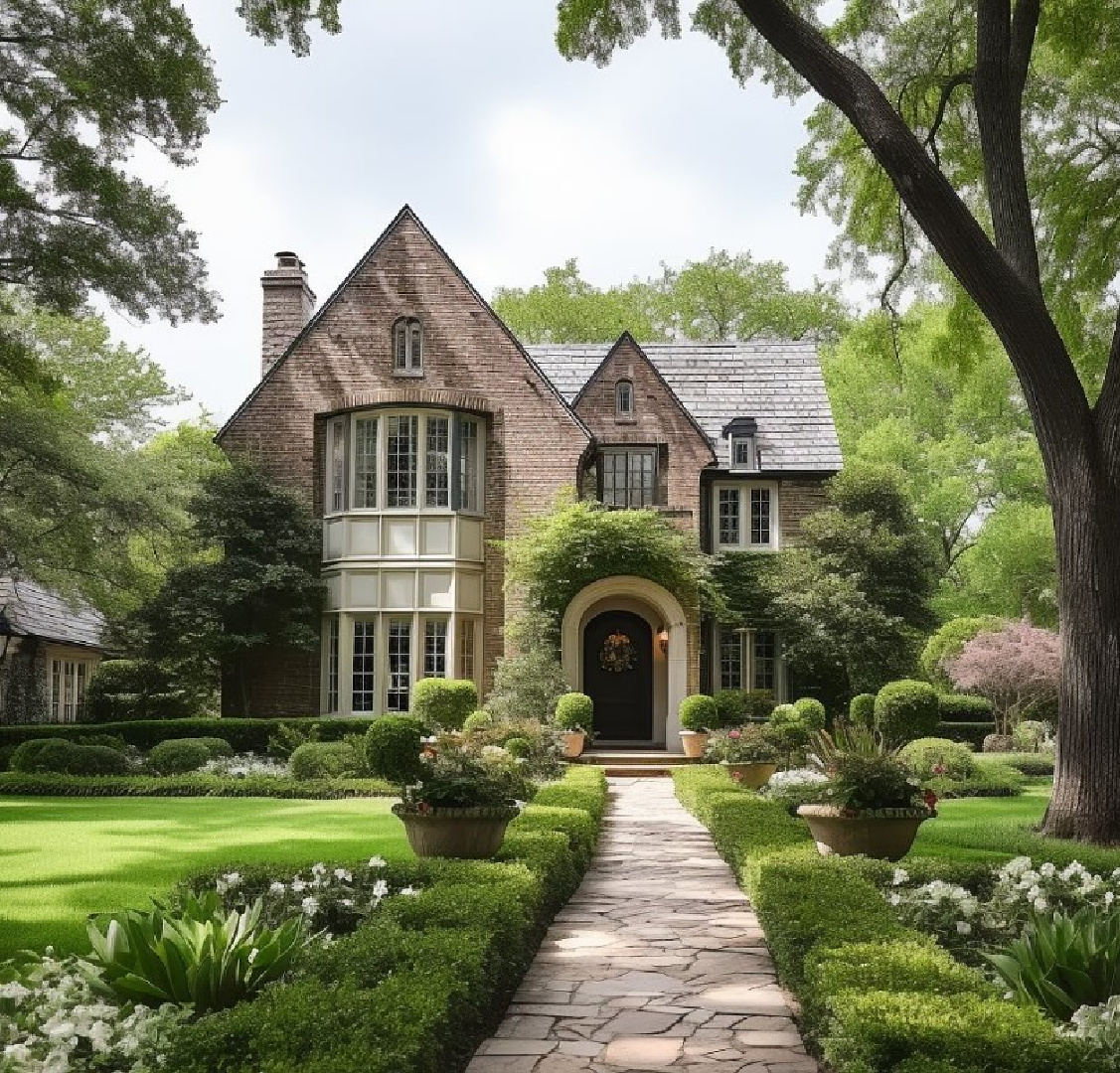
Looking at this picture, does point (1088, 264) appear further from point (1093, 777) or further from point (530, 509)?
point (530, 509)

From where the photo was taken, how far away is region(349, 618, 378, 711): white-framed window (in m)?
24.7

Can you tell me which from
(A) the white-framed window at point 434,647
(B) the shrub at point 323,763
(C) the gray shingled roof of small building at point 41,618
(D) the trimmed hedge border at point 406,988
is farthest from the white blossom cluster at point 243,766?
(D) the trimmed hedge border at point 406,988

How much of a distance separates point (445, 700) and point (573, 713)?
2366 millimetres

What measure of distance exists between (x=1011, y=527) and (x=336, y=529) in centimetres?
2077

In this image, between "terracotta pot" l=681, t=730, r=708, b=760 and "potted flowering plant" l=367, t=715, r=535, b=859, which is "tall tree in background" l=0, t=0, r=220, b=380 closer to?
"potted flowering plant" l=367, t=715, r=535, b=859

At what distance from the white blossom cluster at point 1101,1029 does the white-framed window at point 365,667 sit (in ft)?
67.2

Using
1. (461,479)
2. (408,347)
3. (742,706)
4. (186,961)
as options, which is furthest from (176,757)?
(186,961)

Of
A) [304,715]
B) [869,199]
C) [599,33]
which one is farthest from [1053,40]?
[304,715]

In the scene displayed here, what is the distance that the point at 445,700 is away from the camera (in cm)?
2286

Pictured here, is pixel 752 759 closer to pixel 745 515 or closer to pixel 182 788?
pixel 182 788

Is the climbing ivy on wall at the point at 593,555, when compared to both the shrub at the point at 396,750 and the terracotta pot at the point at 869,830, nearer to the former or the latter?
the shrub at the point at 396,750

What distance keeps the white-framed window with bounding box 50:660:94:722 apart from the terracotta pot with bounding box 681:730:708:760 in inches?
573

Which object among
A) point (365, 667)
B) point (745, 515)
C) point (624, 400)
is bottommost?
point (365, 667)

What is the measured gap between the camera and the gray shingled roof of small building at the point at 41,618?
26.6 metres
